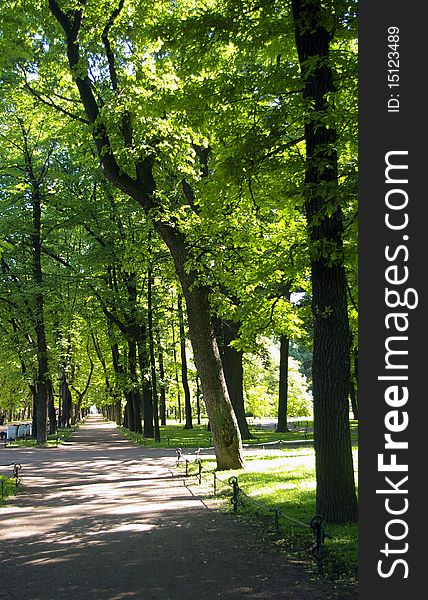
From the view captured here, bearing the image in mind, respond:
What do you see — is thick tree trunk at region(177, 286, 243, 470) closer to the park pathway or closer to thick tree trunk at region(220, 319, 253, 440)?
the park pathway

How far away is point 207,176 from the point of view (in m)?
12.1

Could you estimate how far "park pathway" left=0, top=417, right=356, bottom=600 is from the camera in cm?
673

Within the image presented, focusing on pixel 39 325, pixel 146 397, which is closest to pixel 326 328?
pixel 39 325

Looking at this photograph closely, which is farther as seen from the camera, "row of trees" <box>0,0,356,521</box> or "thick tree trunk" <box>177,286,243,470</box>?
"thick tree trunk" <box>177,286,243,470</box>

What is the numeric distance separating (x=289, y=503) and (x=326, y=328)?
404 cm

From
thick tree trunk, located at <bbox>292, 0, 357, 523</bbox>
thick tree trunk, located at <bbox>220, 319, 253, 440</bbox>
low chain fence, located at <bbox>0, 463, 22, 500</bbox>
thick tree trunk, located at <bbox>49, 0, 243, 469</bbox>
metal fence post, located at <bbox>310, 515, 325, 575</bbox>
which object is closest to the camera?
metal fence post, located at <bbox>310, 515, 325, 575</bbox>

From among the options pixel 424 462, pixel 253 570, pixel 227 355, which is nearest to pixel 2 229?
pixel 227 355

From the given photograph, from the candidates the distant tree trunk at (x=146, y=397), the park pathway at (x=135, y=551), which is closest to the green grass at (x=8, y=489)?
the park pathway at (x=135, y=551)

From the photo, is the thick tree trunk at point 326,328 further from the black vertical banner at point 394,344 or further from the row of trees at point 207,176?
the black vertical banner at point 394,344

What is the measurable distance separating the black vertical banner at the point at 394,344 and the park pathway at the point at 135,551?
224cm

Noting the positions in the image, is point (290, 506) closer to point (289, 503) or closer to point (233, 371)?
point (289, 503)

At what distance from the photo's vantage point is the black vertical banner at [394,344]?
4.28 m

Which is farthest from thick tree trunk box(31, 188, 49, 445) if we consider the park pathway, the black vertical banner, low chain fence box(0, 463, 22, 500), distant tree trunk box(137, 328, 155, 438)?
the black vertical banner

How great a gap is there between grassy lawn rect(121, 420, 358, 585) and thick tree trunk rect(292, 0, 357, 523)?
0.57m
